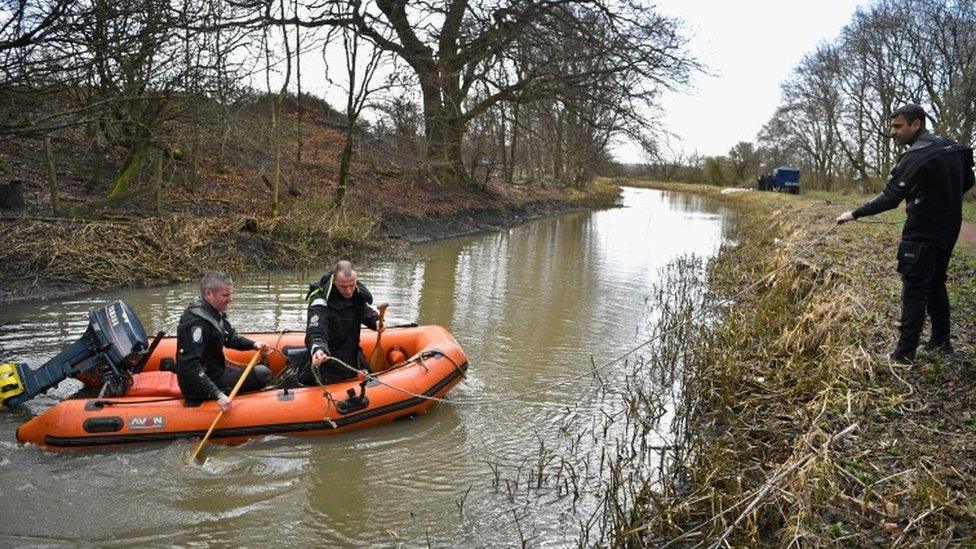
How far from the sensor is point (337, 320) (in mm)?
5574

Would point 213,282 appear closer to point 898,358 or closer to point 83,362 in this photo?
point 83,362

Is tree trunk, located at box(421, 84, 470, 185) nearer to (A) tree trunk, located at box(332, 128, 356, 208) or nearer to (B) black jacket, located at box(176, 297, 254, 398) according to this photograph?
(A) tree trunk, located at box(332, 128, 356, 208)

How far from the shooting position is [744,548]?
3053 mm

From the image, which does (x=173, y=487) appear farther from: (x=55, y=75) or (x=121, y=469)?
(x=55, y=75)

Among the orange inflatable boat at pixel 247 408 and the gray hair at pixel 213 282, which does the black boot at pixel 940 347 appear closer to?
the orange inflatable boat at pixel 247 408

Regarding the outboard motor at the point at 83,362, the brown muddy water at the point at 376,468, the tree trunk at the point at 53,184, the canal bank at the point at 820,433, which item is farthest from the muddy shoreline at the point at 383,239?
the canal bank at the point at 820,433

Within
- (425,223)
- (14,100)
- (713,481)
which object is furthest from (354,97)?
(713,481)

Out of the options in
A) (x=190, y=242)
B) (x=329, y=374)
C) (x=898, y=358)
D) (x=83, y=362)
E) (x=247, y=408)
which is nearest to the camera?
(x=898, y=358)

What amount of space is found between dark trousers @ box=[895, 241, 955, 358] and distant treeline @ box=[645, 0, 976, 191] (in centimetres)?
1198

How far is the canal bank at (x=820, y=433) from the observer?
125 inches

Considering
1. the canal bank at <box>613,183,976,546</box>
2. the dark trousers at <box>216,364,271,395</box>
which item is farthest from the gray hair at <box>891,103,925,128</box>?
the dark trousers at <box>216,364,271,395</box>

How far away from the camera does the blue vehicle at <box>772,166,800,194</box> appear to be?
36466 millimetres

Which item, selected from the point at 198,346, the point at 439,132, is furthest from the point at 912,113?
the point at 439,132

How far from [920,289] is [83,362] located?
5.74 metres
